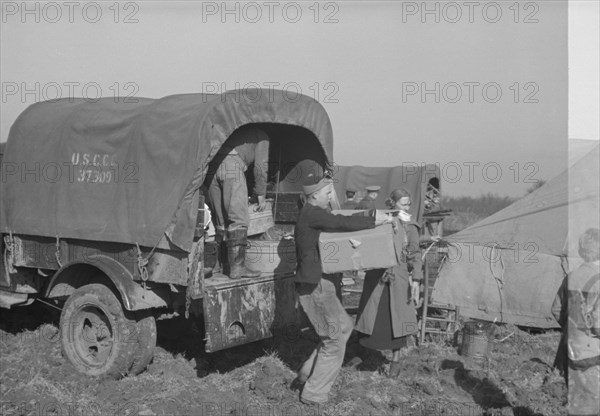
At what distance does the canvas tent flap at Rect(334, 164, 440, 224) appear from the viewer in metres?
17.7

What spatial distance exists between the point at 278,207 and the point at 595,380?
4674mm

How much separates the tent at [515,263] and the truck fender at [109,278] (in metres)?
4.46

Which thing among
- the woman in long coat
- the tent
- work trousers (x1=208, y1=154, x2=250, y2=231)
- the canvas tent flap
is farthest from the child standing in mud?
the canvas tent flap

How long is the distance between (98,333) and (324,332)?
2445 mm

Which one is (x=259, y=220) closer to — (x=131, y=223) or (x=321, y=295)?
(x=131, y=223)

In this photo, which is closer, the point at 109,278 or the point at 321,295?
the point at 321,295

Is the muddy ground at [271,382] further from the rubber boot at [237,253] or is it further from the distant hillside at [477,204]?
the distant hillside at [477,204]

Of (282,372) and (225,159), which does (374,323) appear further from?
(225,159)

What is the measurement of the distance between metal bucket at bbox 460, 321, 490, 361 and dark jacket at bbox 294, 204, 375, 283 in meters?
2.30

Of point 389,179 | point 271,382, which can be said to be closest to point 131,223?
point 271,382

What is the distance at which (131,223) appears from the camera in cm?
663

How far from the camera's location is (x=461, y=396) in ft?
20.5

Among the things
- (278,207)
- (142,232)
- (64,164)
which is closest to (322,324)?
(142,232)

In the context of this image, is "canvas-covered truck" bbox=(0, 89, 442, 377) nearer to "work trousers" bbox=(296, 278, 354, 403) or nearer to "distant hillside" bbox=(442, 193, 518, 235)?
"work trousers" bbox=(296, 278, 354, 403)
